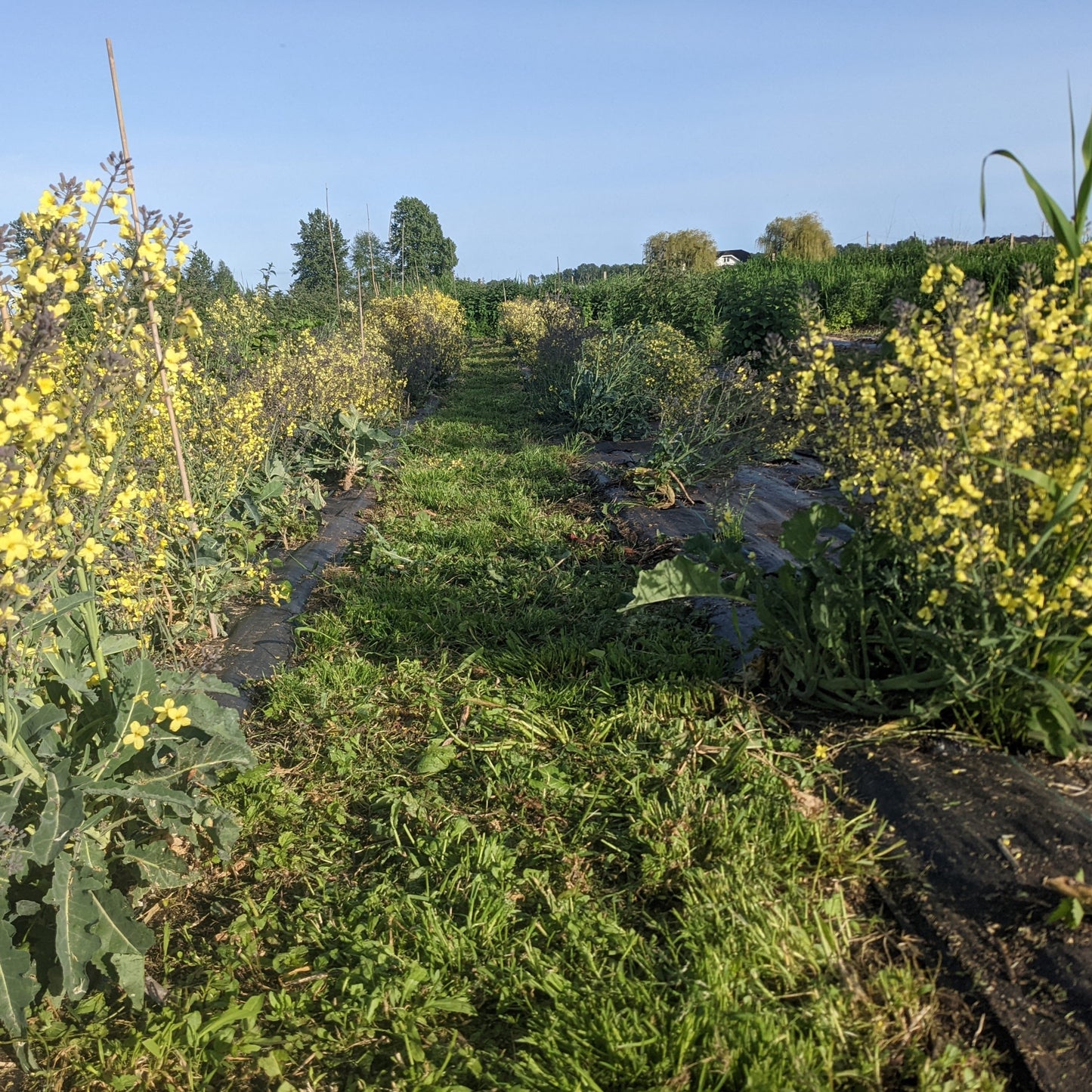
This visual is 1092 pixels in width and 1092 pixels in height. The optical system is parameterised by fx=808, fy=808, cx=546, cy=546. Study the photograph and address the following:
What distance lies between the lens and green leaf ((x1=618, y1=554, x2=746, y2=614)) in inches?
121

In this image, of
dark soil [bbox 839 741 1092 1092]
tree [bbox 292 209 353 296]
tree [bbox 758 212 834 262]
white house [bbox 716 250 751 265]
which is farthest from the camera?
white house [bbox 716 250 751 265]

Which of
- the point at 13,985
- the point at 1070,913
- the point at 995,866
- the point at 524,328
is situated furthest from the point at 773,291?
the point at 13,985

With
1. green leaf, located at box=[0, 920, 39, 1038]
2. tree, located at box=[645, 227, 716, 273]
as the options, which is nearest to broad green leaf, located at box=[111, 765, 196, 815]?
green leaf, located at box=[0, 920, 39, 1038]

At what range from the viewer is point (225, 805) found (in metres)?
2.85

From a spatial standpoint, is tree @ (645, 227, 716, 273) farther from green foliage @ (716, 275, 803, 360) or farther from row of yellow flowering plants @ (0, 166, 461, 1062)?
row of yellow flowering plants @ (0, 166, 461, 1062)

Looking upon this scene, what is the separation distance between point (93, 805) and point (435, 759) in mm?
1123

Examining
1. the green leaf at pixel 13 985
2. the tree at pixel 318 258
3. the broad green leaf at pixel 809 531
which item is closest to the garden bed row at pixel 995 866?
the broad green leaf at pixel 809 531

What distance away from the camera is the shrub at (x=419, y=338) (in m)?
11.6

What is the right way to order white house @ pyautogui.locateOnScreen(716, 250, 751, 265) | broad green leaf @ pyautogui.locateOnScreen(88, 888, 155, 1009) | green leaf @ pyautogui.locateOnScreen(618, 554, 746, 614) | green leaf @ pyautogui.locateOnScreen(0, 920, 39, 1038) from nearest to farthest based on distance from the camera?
green leaf @ pyautogui.locateOnScreen(0, 920, 39, 1038) → broad green leaf @ pyautogui.locateOnScreen(88, 888, 155, 1009) → green leaf @ pyautogui.locateOnScreen(618, 554, 746, 614) → white house @ pyautogui.locateOnScreen(716, 250, 751, 265)

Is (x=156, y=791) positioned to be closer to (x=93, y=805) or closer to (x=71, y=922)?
(x=93, y=805)

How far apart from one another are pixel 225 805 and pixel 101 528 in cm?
106

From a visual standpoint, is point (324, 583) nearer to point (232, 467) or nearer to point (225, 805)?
point (232, 467)

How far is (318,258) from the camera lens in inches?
899

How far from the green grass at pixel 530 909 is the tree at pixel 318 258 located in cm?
1371
